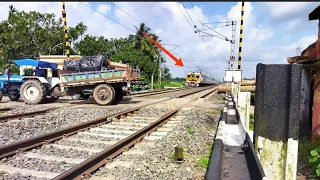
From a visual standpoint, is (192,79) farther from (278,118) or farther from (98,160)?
(278,118)

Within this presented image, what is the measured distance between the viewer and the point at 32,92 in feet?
47.3

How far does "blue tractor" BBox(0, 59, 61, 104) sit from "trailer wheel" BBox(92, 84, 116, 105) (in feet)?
6.88

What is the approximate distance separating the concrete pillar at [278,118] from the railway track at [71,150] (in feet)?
8.58

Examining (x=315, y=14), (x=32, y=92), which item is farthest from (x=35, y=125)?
(x=315, y=14)

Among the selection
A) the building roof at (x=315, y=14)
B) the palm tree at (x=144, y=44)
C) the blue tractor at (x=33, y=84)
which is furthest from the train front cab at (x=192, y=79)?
the building roof at (x=315, y=14)

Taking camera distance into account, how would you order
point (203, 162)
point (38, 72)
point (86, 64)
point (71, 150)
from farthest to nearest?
point (86, 64) → point (38, 72) → point (71, 150) → point (203, 162)

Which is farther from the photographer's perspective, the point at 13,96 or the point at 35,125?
the point at 13,96

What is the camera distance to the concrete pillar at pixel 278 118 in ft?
7.73

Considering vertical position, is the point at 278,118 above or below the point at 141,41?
below

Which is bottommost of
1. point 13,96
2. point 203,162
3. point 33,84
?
point 203,162

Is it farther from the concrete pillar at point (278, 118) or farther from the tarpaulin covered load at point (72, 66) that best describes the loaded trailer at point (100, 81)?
the concrete pillar at point (278, 118)

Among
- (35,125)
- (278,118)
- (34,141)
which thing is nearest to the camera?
(278,118)

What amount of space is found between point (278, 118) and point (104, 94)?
1264 centimetres

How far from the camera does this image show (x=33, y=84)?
46.8ft
